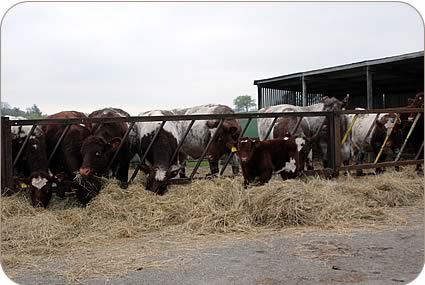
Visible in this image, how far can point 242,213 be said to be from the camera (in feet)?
17.3

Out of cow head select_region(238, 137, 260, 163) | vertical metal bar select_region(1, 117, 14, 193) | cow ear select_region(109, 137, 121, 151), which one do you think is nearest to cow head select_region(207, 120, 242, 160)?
cow head select_region(238, 137, 260, 163)

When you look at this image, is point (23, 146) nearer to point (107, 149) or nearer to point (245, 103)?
point (107, 149)

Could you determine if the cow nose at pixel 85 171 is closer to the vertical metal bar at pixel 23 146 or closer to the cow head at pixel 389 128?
the vertical metal bar at pixel 23 146

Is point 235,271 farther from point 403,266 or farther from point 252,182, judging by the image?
point 252,182

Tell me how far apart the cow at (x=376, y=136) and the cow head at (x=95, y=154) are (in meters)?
4.56

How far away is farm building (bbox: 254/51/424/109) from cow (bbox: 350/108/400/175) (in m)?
2.01

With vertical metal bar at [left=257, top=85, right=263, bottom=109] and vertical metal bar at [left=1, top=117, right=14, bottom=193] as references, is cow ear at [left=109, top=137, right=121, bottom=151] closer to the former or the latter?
vertical metal bar at [left=1, top=117, right=14, bottom=193]

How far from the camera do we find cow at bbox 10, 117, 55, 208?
5891mm

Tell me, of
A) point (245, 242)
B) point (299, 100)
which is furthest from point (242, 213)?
point (299, 100)

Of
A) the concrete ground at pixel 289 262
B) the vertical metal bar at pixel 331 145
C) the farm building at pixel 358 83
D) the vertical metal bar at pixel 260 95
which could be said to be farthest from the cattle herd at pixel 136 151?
the vertical metal bar at pixel 260 95

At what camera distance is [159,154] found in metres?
6.98

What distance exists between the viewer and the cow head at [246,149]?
6.30m

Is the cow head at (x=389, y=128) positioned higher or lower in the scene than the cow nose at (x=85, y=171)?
higher

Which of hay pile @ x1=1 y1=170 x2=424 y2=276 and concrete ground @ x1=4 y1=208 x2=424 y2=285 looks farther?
hay pile @ x1=1 y1=170 x2=424 y2=276
